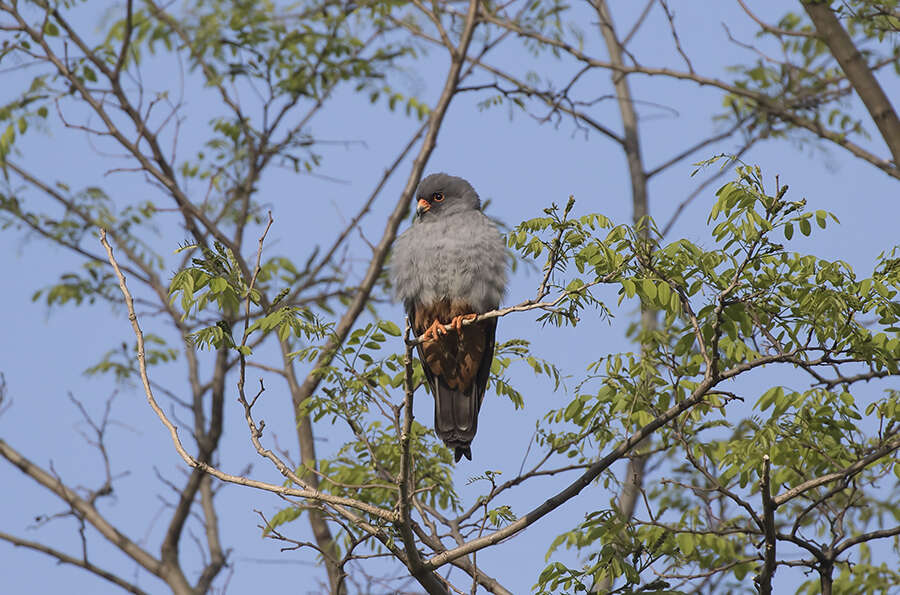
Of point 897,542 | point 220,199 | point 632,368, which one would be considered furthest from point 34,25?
point 897,542

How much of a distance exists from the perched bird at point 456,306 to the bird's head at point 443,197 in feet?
1.01

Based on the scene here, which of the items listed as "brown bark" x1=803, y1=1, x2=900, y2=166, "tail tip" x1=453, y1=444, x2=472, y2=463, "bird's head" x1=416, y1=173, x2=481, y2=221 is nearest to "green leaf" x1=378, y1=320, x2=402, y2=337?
"tail tip" x1=453, y1=444, x2=472, y2=463

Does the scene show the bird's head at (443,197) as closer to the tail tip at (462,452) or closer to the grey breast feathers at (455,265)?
the grey breast feathers at (455,265)

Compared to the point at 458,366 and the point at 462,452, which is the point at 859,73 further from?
the point at 462,452

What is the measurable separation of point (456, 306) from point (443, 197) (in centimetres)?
93

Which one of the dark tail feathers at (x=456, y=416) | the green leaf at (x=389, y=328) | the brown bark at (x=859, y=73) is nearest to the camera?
the green leaf at (x=389, y=328)

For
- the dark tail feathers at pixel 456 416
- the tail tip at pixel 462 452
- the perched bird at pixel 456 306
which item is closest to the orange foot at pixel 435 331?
the perched bird at pixel 456 306

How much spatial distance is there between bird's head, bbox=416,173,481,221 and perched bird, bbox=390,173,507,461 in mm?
308

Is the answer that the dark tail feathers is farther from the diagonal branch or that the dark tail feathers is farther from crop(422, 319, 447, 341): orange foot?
the diagonal branch

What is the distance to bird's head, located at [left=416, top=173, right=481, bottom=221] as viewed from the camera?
235 inches

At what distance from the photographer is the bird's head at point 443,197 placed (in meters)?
5.96

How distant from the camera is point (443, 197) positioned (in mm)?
6074

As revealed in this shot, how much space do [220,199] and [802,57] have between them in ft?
18.4

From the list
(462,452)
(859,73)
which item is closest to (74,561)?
(462,452)
